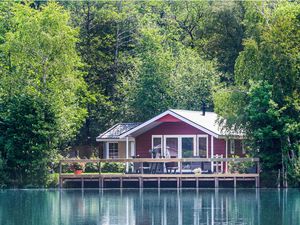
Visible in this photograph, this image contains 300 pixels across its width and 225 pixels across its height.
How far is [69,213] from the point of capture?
1211 inches

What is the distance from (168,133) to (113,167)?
3.64 meters

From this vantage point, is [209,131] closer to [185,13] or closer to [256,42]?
[256,42]

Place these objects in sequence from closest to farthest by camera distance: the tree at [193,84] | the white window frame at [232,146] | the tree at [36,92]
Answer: the tree at [36,92] < the white window frame at [232,146] < the tree at [193,84]

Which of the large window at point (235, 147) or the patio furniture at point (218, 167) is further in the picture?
the large window at point (235, 147)

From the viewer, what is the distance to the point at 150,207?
32375 mm

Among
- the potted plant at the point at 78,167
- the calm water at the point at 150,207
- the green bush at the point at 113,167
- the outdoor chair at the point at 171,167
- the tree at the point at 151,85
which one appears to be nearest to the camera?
the calm water at the point at 150,207

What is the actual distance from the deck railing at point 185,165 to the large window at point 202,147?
4.34ft

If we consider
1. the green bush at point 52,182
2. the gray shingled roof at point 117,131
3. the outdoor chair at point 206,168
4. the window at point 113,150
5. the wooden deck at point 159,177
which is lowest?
the green bush at point 52,182

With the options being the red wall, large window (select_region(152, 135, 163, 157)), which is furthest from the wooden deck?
large window (select_region(152, 135, 163, 157))

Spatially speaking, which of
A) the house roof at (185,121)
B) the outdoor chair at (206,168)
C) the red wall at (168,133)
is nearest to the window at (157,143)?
the red wall at (168,133)

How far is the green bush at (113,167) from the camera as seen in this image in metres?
44.4

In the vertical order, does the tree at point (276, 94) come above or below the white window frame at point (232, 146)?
above

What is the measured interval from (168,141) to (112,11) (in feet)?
50.5

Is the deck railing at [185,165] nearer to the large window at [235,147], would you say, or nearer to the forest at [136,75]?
the forest at [136,75]
